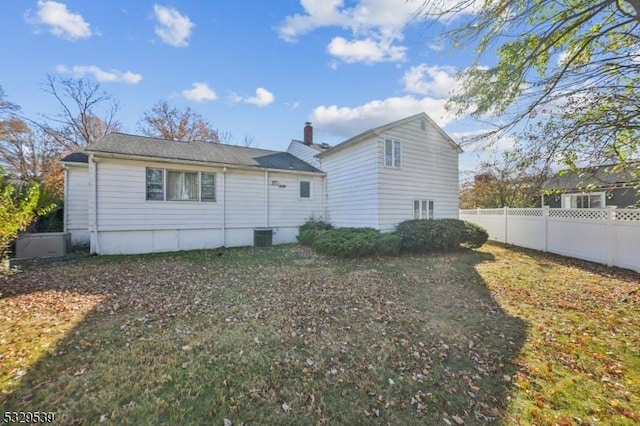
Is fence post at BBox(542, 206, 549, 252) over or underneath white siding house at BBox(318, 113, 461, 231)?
underneath

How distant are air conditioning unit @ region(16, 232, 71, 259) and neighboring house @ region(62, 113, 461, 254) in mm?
863

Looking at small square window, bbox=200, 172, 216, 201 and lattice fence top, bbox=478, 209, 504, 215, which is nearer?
small square window, bbox=200, 172, 216, 201

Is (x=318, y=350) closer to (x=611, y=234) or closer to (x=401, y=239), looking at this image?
(x=401, y=239)

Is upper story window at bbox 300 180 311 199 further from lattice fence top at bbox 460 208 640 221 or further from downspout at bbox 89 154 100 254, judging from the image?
lattice fence top at bbox 460 208 640 221

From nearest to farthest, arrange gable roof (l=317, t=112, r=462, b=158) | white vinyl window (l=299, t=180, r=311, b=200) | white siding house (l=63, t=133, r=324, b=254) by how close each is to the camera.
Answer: white siding house (l=63, t=133, r=324, b=254), gable roof (l=317, t=112, r=462, b=158), white vinyl window (l=299, t=180, r=311, b=200)

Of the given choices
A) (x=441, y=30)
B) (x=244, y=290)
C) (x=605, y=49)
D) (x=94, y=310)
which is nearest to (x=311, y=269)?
(x=244, y=290)

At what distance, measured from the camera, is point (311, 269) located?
814 centimetres

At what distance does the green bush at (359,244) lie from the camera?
31.4 ft

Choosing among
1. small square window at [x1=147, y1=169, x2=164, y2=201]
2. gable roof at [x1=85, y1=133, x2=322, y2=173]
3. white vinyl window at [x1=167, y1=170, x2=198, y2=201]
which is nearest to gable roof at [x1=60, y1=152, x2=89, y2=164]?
gable roof at [x1=85, y1=133, x2=322, y2=173]

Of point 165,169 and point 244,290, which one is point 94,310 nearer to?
point 244,290

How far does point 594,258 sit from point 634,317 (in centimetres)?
558

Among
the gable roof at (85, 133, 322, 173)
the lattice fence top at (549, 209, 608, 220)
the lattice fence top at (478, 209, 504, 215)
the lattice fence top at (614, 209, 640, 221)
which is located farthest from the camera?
the lattice fence top at (478, 209, 504, 215)

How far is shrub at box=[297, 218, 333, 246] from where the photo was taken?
12266 millimetres

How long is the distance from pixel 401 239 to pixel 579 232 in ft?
20.6
